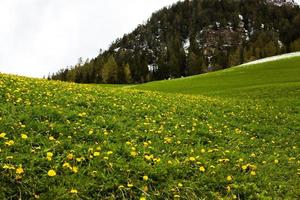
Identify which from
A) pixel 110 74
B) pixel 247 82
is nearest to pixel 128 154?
pixel 247 82

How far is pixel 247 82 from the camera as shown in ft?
180

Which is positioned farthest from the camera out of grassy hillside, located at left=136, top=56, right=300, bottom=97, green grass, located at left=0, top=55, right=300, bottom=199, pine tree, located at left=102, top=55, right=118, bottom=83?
pine tree, located at left=102, top=55, right=118, bottom=83

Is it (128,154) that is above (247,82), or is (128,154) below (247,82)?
below

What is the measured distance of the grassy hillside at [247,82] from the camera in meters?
45.5

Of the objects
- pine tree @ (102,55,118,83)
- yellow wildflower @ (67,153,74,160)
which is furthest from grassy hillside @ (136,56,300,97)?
pine tree @ (102,55,118,83)

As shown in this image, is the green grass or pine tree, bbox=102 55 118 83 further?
pine tree, bbox=102 55 118 83

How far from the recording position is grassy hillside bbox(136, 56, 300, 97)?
149ft

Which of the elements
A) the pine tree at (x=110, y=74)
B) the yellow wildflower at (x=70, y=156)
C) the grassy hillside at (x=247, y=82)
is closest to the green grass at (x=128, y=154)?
the yellow wildflower at (x=70, y=156)

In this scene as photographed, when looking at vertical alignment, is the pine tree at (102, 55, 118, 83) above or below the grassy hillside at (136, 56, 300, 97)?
above

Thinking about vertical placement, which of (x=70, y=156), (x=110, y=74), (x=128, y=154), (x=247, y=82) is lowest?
(x=128, y=154)

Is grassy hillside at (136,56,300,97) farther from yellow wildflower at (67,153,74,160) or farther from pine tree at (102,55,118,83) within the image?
pine tree at (102,55,118,83)

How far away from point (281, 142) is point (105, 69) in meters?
146

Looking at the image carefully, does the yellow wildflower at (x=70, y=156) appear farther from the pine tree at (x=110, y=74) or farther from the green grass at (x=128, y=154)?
the pine tree at (x=110, y=74)

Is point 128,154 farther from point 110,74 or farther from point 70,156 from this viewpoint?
point 110,74
